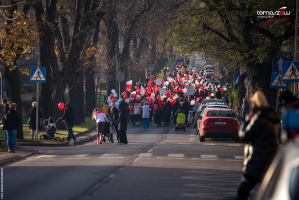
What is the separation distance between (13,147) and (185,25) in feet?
35.3

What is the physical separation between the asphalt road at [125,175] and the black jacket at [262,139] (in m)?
2.28

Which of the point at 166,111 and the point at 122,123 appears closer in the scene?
the point at 122,123

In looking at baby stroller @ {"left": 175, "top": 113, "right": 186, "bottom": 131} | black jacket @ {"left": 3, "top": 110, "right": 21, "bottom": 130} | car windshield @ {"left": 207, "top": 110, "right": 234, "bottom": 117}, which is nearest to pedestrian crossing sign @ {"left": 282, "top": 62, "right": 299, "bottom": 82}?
car windshield @ {"left": 207, "top": 110, "right": 234, "bottom": 117}

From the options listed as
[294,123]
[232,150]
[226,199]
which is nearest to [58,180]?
[226,199]

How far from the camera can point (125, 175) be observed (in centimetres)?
1129

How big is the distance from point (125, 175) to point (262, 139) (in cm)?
532

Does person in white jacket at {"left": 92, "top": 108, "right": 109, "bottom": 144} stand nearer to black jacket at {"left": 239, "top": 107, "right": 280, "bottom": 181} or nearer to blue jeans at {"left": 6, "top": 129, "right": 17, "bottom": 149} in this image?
blue jeans at {"left": 6, "top": 129, "right": 17, "bottom": 149}

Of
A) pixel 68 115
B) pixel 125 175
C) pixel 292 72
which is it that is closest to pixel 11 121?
pixel 68 115

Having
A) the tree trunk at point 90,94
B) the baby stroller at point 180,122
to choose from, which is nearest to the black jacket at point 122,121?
the baby stroller at point 180,122

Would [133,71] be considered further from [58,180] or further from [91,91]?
[58,180]

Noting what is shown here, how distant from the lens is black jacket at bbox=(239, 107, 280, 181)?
651 centimetres

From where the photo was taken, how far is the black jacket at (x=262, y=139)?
6512 mm

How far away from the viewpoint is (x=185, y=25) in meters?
23.6

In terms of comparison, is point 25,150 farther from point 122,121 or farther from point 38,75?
point 122,121
